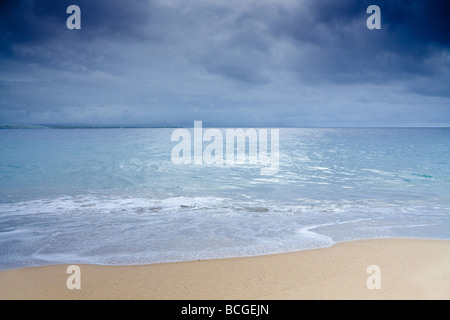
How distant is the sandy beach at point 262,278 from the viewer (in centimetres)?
354

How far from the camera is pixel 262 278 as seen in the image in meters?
3.95

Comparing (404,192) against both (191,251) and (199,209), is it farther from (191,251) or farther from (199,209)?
(191,251)

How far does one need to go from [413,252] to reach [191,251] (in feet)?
13.0

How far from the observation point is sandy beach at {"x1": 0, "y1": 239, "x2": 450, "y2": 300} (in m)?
3.54

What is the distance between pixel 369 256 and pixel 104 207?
730 cm

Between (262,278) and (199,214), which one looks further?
(199,214)

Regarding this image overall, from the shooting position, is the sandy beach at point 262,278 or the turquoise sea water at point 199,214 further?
the turquoise sea water at point 199,214

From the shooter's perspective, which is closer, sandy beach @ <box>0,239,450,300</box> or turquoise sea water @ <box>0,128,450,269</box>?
sandy beach @ <box>0,239,450,300</box>

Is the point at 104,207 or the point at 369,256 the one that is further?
the point at 104,207

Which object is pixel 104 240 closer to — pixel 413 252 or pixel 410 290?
pixel 410 290
